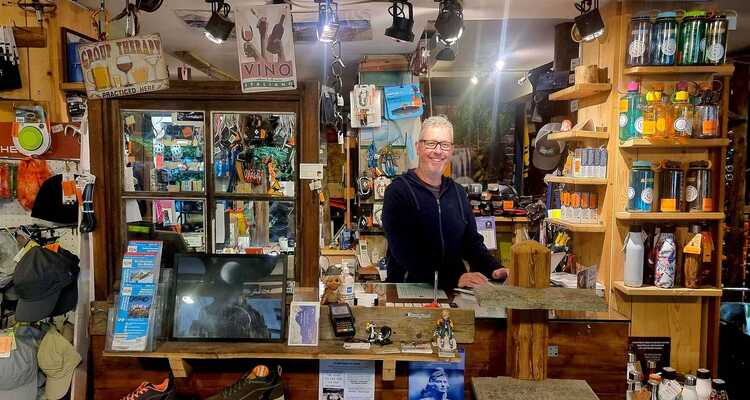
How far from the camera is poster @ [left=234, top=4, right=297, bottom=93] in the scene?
233 centimetres

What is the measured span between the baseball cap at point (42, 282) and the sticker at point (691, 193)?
325 cm

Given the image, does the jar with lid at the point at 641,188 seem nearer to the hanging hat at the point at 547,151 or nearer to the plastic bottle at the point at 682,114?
the plastic bottle at the point at 682,114

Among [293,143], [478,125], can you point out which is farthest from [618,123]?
[478,125]

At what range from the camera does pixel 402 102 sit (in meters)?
4.80

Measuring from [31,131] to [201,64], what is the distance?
289cm

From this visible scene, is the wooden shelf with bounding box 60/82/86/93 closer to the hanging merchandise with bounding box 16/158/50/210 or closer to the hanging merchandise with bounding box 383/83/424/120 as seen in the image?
the hanging merchandise with bounding box 16/158/50/210

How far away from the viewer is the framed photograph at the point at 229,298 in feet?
6.78

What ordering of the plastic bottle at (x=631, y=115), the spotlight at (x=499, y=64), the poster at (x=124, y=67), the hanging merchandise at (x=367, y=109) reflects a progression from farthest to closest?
the spotlight at (x=499, y=64) → the hanging merchandise at (x=367, y=109) → the plastic bottle at (x=631, y=115) → the poster at (x=124, y=67)

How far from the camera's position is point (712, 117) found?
2947mm

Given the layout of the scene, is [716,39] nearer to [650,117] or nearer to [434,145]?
[650,117]

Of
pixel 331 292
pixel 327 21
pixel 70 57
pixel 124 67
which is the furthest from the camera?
pixel 70 57

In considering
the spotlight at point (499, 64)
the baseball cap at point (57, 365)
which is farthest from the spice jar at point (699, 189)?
the baseball cap at point (57, 365)

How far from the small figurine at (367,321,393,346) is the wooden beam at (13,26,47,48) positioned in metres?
2.74

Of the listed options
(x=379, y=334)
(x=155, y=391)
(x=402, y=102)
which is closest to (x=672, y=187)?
(x=379, y=334)
